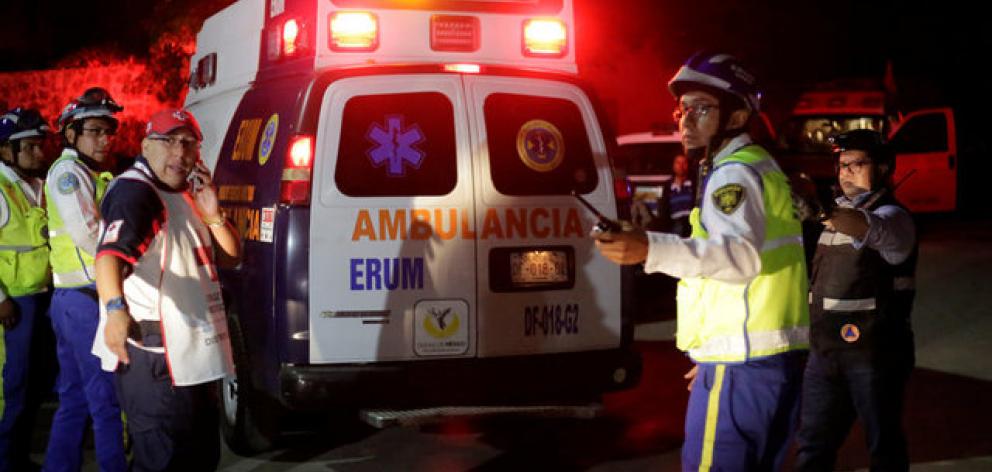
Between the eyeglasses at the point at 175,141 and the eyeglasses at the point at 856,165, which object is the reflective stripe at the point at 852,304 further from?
the eyeglasses at the point at 175,141

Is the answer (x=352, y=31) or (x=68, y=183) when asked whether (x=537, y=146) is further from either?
(x=68, y=183)

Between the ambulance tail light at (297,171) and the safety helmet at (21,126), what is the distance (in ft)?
4.82

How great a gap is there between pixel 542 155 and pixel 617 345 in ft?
3.54

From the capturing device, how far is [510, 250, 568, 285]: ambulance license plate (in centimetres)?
615

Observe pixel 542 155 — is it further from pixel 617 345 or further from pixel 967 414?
pixel 967 414

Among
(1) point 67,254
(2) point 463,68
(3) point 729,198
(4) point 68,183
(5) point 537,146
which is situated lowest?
(1) point 67,254

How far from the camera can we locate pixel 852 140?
5.23 m

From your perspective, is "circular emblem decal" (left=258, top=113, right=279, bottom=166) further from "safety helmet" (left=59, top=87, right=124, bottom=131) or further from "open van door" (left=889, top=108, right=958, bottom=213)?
"open van door" (left=889, top=108, right=958, bottom=213)

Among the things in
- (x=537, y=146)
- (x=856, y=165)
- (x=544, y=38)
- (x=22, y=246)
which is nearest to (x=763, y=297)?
(x=856, y=165)

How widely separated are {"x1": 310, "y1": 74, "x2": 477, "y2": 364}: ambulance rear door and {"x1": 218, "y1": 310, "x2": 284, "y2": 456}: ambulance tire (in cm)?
68

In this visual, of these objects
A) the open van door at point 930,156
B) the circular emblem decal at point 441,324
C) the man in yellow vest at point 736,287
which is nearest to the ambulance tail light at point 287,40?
the circular emblem decal at point 441,324

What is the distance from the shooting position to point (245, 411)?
6.53 metres

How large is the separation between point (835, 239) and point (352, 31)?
2.63 meters

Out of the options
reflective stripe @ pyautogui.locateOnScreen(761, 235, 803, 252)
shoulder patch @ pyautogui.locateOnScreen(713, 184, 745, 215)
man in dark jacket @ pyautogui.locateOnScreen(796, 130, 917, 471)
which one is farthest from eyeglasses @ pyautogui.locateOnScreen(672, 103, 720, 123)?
man in dark jacket @ pyautogui.locateOnScreen(796, 130, 917, 471)
